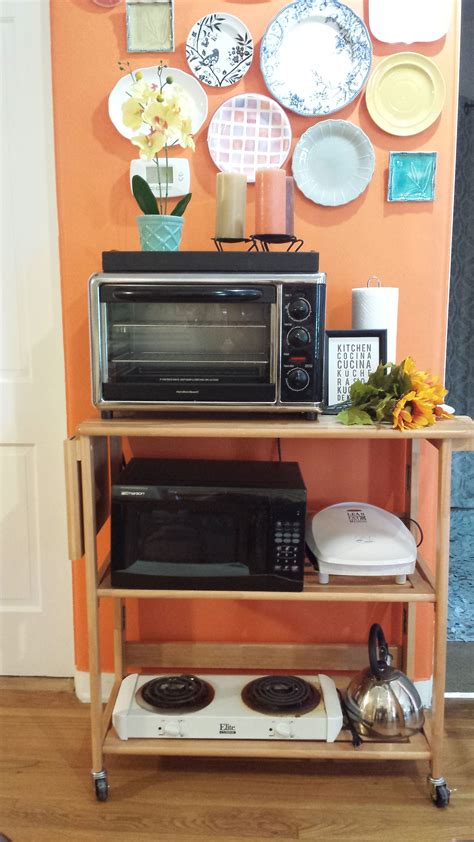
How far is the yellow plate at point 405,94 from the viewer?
1930 mm

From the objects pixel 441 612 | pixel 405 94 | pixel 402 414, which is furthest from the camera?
pixel 405 94

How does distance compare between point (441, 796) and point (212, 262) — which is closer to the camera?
point (212, 262)

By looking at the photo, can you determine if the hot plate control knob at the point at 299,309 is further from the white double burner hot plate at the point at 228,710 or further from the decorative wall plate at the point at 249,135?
the white double burner hot plate at the point at 228,710

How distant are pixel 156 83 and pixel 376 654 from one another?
168 centimetres

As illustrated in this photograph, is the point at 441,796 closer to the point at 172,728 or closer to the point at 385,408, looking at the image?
the point at 172,728

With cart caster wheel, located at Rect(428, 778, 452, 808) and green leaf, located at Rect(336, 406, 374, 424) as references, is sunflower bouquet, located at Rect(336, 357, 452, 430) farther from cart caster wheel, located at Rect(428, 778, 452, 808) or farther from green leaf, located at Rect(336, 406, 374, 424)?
cart caster wheel, located at Rect(428, 778, 452, 808)

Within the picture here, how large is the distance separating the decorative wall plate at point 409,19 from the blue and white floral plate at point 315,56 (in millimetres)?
48

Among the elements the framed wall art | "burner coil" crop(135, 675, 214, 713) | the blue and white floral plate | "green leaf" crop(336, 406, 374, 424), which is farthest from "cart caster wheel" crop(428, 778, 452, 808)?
the framed wall art

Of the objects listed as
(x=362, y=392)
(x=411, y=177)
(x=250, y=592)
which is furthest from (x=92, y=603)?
(x=411, y=177)

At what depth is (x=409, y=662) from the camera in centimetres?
213

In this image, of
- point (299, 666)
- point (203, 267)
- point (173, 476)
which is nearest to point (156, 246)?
point (203, 267)

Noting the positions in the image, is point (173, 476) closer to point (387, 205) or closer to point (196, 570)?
point (196, 570)

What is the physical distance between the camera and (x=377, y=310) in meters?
1.88

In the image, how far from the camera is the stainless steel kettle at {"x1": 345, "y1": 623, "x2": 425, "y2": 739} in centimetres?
184
